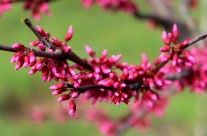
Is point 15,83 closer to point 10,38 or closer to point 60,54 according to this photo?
point 10,38

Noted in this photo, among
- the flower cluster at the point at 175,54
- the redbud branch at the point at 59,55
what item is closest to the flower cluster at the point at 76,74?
the redbud branch at the point at 59,55

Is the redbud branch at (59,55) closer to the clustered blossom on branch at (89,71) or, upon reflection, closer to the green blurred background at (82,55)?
the clustered blossom on branch at (89,71)

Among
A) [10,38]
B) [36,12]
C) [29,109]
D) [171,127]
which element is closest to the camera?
[36,12]

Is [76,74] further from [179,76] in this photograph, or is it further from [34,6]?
→ [34,6]

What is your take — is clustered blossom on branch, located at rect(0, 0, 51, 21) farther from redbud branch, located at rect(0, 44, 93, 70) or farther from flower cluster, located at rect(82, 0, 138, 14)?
redbud branch, located at rect(0, 44, 93, 70)

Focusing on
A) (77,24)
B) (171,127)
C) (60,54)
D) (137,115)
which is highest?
(60,54)

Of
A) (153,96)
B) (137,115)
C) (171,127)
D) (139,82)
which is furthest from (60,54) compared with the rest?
(171,127)

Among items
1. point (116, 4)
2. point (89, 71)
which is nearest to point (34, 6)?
point (116, 4)

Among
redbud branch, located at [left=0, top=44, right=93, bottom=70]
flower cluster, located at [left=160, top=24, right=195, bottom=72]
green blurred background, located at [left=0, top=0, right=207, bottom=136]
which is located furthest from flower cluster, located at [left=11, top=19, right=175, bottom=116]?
green blurred background, located at [left=0, top=0, right=207, bottom=136]
